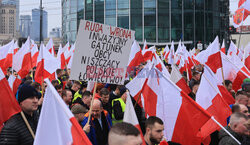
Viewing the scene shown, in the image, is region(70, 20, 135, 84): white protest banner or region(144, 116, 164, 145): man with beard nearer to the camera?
region(144, 116, 164, 145): man with beard

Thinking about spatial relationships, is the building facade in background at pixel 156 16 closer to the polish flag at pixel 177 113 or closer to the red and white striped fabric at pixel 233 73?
the red and white striped fabric at pixel 233 73

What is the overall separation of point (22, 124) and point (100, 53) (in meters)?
1.81

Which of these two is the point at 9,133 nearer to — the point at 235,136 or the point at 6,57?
the point at 235,136

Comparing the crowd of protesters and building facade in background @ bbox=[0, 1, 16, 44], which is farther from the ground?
building facade in background @ bbox=[0, 1, 16, 44]

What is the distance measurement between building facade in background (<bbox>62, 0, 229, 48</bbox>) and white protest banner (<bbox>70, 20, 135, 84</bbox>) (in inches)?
1442

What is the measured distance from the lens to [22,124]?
12.6 feet

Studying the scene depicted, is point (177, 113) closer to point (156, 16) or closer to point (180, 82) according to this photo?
point (180, 82)

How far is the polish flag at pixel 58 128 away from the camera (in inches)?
127

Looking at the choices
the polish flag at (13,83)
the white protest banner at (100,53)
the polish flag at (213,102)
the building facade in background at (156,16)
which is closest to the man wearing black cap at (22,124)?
the white protest banner at (100,53)

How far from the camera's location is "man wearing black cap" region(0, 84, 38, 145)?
3.64 metres

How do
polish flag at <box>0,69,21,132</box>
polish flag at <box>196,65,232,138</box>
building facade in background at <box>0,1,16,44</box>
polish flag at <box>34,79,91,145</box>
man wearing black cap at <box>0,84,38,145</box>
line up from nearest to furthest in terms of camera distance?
polish flag at <box>34,79,91,145</box> → man wearing black cap at <box>0,84,38,145</box> → polish flag at <box>0,69,21,132</box> → polish flag at <box>196,65,232,138</box> → building facade in background at <box>0,1,16,44</box>

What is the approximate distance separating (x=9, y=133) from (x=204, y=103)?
3.48 meters

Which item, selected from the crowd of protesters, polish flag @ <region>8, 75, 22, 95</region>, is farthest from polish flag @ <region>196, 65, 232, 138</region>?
polish flag @ <region>8, 75, 22, 95</region>

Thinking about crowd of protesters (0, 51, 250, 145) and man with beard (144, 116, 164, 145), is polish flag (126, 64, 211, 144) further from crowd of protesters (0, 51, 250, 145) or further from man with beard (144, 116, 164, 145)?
man with beard (144, 116, 164, 145)
